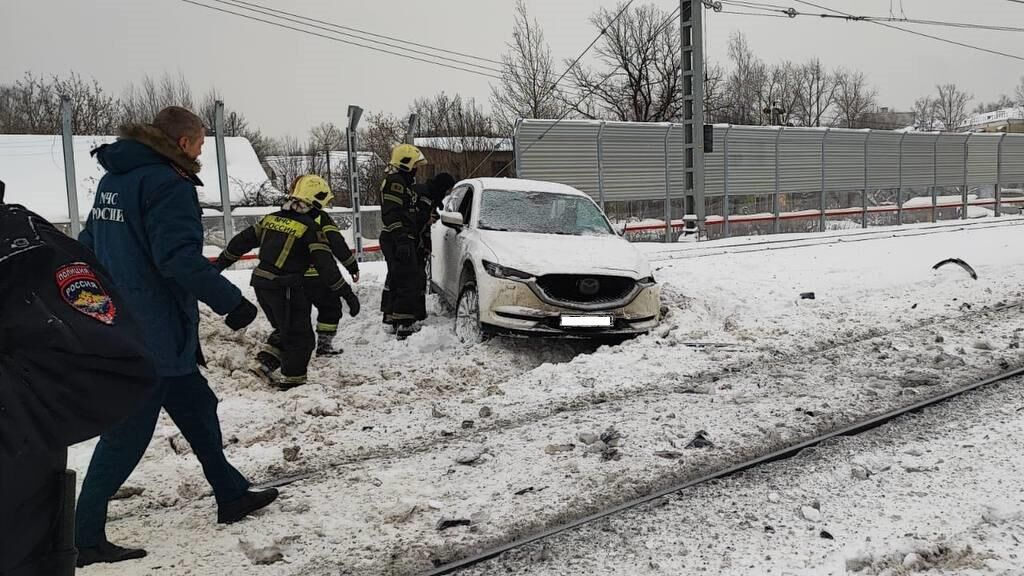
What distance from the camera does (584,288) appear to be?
23.6 feet

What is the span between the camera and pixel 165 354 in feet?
10.7

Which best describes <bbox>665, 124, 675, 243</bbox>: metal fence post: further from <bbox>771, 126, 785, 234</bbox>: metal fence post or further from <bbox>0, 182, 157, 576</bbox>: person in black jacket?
<bbox>0, 182, 157, 576</bbox>: person in black jacket

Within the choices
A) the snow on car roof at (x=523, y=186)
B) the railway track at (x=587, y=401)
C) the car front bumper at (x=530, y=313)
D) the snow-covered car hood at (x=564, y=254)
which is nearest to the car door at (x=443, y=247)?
the snow on car roof at (x=523, y=186)

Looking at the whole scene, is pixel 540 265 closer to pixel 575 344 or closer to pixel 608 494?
pixel 575 344

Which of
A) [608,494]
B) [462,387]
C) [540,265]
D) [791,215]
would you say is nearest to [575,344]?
[540,265]

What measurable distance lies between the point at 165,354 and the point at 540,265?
170 inches

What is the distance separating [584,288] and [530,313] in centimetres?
59

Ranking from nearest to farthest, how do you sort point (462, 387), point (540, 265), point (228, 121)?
point (462, 387)
point (540, 265)
point (228, 121)

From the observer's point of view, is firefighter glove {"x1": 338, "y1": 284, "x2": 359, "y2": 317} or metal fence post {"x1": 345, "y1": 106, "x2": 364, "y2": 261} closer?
firefighter glove {"x1": 338, "y1": 284, "x2": 359, "y2": 317}

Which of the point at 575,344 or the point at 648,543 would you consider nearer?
the point at 648,543

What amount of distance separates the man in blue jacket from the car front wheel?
13.8ft

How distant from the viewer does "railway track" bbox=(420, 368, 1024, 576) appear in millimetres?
3281

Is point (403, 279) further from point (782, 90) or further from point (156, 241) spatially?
point (782, 90)

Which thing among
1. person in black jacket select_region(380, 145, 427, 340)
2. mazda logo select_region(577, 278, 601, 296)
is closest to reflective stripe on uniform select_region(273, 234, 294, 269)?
person in black jacket select_region(380, 145, 427, 340)
